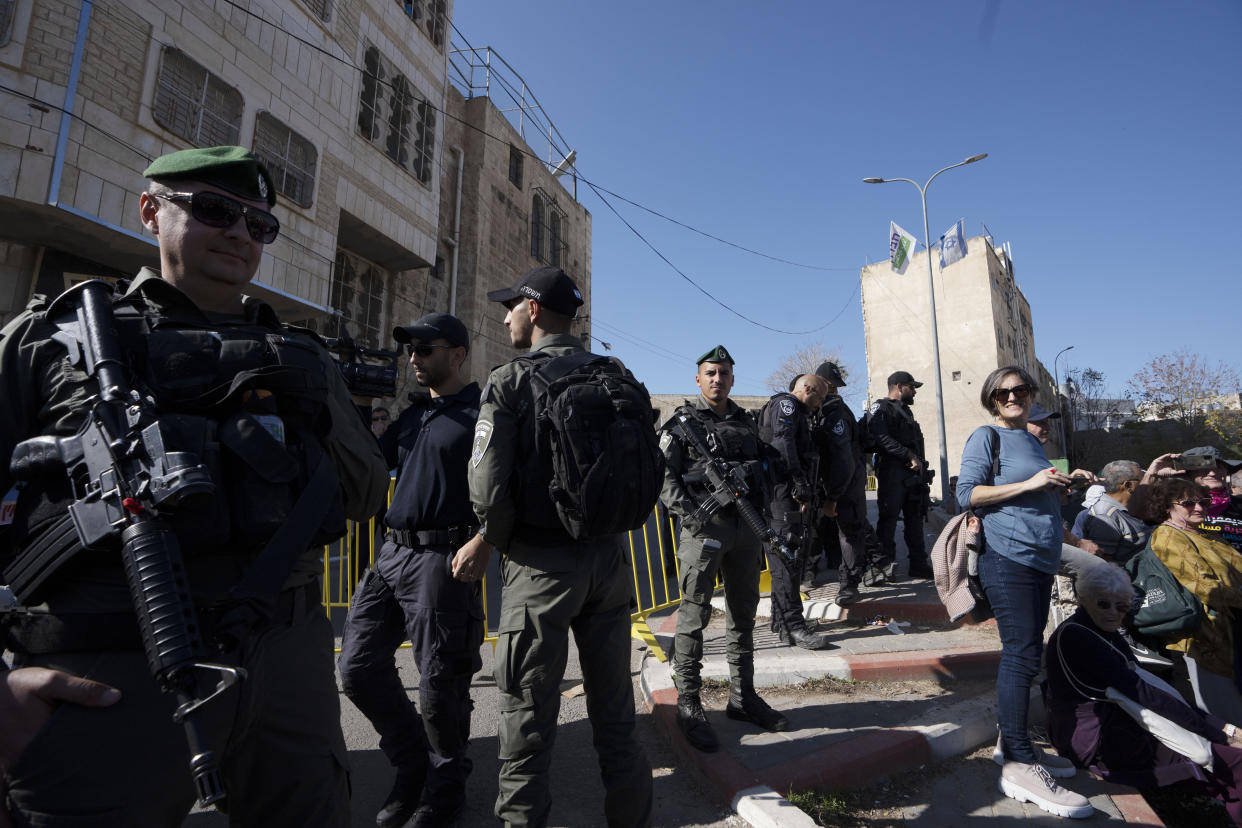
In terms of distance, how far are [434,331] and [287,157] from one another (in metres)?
8.73

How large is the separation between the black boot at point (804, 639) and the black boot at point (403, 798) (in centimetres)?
284

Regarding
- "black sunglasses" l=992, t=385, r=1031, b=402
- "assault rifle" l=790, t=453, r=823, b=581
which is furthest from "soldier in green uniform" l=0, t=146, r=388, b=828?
"assault rifle" l=790, t=453, r=823, b=581

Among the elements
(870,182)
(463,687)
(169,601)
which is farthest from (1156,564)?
(870,182)

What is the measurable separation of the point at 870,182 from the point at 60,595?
62.1 ft

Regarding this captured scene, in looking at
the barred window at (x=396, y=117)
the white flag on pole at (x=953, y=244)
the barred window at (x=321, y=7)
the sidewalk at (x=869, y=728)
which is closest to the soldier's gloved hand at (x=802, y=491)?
the sidewalk at (x=869, y=728)

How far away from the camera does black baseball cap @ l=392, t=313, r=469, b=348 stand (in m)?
2.88

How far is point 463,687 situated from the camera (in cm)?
262

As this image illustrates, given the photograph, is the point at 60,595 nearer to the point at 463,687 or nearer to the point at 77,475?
A: the point at 77,475

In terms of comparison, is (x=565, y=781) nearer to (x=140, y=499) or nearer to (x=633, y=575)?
(x=633, y=575)

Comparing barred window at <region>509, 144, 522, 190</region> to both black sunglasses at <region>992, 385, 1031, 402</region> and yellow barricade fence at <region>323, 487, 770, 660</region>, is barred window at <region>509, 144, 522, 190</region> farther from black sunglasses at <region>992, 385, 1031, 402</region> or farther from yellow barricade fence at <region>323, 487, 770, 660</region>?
black sunglasses at <region>992, 385, 1031, 402</region>

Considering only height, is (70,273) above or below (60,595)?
above

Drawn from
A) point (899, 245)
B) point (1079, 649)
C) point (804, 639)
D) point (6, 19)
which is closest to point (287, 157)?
point (6, 19)

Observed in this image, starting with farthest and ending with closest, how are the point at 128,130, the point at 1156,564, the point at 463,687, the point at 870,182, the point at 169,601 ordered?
the point at 870,182, the point at 128,130, the point at 1156,564, the point at 463,687, the point at 169,601

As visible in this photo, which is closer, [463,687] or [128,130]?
[463,687]
